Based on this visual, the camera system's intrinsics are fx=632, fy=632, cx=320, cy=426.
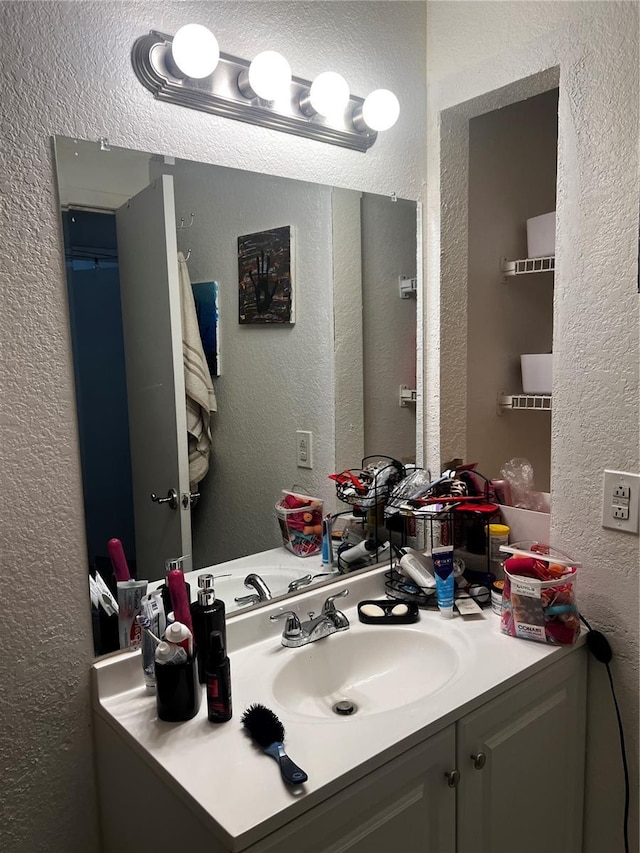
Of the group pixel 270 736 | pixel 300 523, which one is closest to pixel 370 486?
pixel 300 523

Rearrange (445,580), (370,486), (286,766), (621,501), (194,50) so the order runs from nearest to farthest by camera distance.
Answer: (286,766) → (194,50) → (621,501) → (445,580) → (370,486)

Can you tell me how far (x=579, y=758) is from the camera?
1.45 metres

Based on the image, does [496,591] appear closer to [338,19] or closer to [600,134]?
[600,134]

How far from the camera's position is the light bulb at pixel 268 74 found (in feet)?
4.02

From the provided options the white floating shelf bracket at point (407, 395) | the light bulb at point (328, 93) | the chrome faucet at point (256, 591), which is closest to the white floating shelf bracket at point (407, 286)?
the white floating shelf bracket at point (407, 395)

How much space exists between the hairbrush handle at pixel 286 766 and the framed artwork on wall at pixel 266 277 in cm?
84

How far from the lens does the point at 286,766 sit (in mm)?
916

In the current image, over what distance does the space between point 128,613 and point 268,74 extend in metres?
1.07

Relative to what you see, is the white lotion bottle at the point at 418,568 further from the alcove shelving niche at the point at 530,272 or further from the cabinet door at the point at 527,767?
the alcove shelving niche at the point at 530,272

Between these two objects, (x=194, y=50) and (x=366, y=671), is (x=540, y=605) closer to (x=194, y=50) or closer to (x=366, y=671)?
(x=366, y=671)

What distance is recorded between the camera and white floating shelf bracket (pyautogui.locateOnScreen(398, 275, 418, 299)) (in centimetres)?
165

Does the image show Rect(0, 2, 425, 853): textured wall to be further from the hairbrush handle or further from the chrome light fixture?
the hairbrush handle

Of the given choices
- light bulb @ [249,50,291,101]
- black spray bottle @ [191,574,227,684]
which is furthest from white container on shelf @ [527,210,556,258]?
black spray bottle @ [191,574,227,684]

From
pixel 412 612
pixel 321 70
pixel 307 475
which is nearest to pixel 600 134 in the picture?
pixel 321 70
